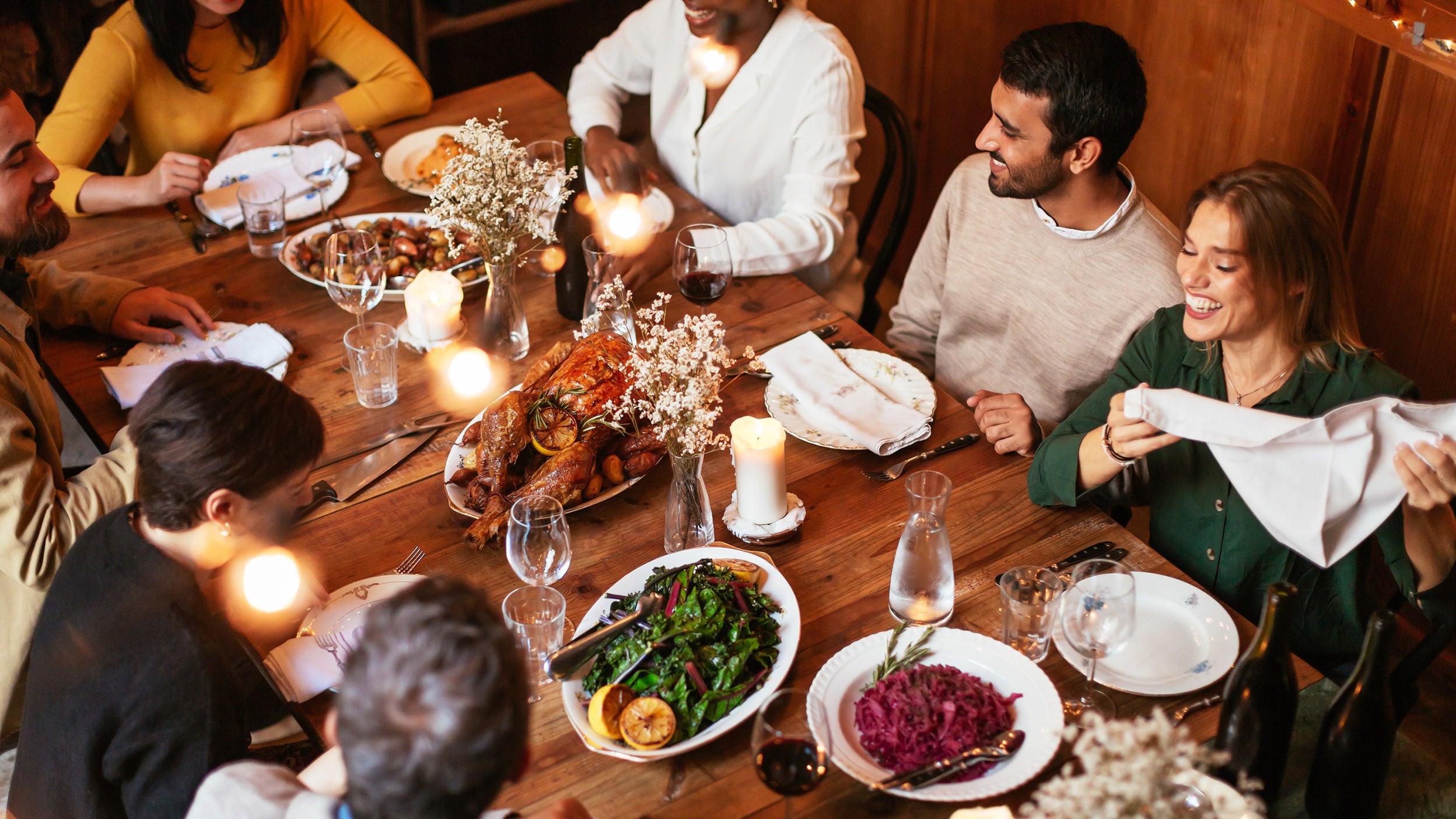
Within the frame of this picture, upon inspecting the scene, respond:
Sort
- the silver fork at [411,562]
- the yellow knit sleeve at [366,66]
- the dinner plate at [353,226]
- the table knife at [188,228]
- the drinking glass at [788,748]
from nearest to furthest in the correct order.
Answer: the drinking glass at [788,748], the silver fork at [411,562], the dinner plate at [353,226], the table knife at [188,228], the yellow knit sleeve at [366,66]

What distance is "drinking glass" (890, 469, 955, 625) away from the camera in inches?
60.0

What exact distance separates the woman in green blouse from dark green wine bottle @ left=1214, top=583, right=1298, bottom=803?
0.39 m

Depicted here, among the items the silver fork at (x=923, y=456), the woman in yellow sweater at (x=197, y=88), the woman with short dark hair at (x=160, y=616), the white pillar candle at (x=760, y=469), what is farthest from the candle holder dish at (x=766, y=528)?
the woman in yellow sweater at (x=197, y=88)

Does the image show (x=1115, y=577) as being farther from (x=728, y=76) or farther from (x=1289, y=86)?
(x=728, y=76)

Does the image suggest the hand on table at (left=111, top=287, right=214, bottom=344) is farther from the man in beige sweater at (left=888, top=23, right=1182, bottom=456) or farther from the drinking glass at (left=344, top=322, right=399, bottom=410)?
the man in beige sweater at (left=888, top=23, right=1182, bottom=456)

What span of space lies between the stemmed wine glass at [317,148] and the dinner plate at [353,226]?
10cm

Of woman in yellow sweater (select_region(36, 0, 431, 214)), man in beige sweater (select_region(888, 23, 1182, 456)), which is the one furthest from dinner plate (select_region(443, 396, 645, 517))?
woman in yellow sweater (select_region(36, 0, 431, 214))

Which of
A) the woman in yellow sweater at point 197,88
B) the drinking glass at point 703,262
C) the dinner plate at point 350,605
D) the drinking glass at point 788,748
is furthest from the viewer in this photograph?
the woman in yellow sweater at point 197,88

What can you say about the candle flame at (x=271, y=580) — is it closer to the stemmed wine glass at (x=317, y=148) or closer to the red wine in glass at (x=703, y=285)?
the red wine in glass at (x=703, y=285)

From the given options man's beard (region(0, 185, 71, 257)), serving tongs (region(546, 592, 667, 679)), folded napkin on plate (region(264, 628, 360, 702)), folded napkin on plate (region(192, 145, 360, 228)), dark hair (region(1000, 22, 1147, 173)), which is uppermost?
dark hair (region(1000, 22, 1147, 173))

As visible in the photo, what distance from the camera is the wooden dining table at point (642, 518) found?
1400 mm

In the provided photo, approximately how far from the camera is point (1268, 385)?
5.96ft

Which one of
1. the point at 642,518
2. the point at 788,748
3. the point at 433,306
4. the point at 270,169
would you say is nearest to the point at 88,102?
the point at 270,169

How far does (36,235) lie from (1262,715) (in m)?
2.21
